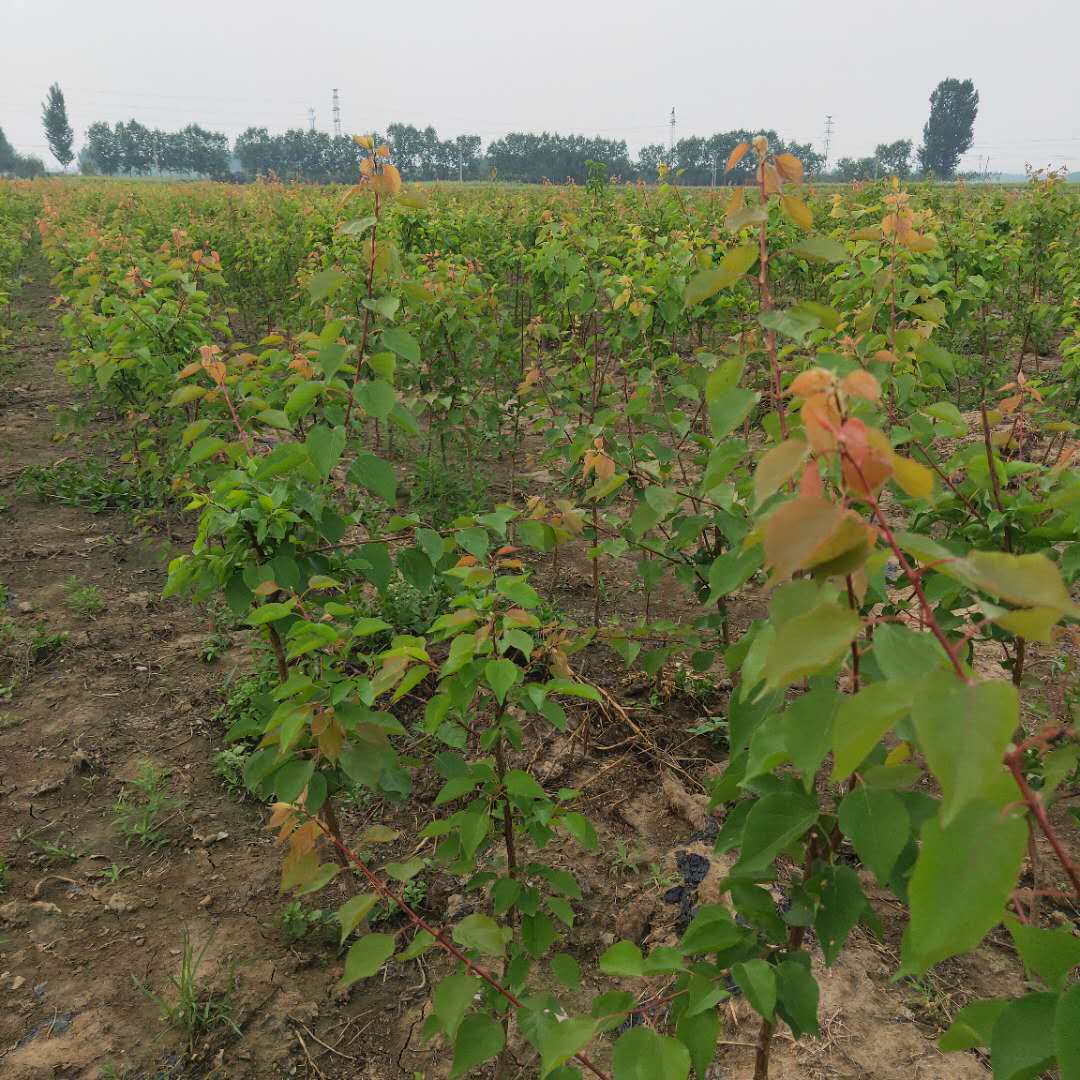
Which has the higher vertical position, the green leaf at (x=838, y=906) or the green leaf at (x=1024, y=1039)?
the green leaf at (x=1024, y=1039)

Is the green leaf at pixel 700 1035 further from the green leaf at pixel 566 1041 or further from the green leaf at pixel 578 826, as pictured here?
the green leaf at pixel 578 826

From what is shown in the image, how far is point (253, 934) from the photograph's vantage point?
7.14 ft

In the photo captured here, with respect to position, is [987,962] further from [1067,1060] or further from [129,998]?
[129,998]

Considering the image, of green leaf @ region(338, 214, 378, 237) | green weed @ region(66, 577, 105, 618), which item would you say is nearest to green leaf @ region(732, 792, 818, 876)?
green leaf @ region(338, 214, 378, 237)

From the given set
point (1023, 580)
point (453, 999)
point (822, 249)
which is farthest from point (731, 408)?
point (453, 999)

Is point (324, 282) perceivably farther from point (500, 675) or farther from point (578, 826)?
point (578, 826)

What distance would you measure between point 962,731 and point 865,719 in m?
0.08

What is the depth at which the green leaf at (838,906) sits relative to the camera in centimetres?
104

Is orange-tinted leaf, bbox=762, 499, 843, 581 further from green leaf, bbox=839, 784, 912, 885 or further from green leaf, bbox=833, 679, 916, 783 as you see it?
green leaf, bbox=839, 784, 912, 885

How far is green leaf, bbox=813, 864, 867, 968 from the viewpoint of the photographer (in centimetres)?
104

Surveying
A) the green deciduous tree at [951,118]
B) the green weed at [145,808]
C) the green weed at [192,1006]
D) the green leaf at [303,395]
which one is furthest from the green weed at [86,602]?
the green deciduous tree at [951,118]

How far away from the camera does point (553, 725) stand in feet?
8.91

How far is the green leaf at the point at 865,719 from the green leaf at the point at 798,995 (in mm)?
604

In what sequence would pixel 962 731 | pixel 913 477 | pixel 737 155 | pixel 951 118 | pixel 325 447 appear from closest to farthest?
pixel 962 731, pixel 913 477, pixel 737 155, pixel 325 447, pixel 951 118
